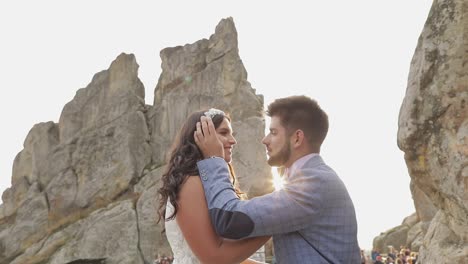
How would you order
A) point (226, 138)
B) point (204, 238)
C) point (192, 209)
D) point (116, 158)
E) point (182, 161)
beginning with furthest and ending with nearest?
1. point (116, 158)
2. point (226, 138)
3. point (182, 161)
4. point (192, 209)
5. point (204, 238)

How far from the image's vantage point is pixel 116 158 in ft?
126

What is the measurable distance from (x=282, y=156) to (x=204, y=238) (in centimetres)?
73

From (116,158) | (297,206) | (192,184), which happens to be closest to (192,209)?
(192,184)

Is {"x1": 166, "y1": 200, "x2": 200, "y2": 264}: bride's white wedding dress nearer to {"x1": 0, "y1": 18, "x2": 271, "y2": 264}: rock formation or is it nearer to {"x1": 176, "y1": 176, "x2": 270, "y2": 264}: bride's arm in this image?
{"x1": 176, "y1": 176, "x2": 270, "y2": 264}: bride's arm

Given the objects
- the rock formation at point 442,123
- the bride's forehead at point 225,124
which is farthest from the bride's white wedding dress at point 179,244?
the rock formation at point 442,123

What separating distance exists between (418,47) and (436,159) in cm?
128

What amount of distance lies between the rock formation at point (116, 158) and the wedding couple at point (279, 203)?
30.0 metres

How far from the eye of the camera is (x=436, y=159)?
16.1 ft

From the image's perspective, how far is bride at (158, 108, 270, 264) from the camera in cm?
279

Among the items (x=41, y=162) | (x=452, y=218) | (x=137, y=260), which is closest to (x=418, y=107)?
(x=452, y=218)

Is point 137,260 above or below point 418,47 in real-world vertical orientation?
below

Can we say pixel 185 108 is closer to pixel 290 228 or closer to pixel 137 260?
pixel 137 260

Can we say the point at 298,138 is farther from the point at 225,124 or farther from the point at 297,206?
the point at 225,124

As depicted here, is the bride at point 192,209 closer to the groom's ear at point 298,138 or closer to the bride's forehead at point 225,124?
the bride's forehead at point 225,124
